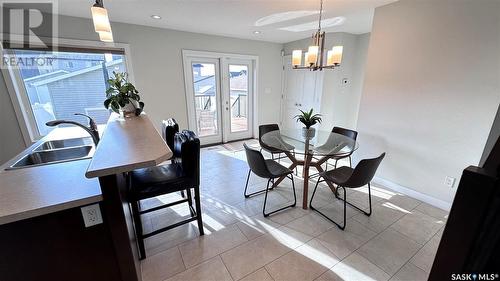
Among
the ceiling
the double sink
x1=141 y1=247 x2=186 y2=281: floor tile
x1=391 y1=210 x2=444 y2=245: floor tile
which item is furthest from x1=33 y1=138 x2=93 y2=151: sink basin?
x1=391 y1=210 x2=444 y2=245: floor tile

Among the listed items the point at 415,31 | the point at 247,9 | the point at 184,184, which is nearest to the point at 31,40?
the point at 247,9

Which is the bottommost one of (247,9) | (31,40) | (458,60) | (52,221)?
(52,221)

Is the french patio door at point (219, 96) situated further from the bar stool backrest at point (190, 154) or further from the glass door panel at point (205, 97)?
the bar stool backrest at point (190, 154)

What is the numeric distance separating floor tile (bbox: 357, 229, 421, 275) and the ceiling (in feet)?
8.44

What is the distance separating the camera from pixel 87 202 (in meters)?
0.95

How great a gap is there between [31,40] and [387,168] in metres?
5.11

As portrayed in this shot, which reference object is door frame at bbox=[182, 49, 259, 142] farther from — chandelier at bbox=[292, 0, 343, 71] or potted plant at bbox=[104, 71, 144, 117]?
chandelier at bbox=[292, 0, 343, 71]

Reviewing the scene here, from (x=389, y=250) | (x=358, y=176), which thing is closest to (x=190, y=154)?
(x=358, y=176)

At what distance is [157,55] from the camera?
3.48 meters

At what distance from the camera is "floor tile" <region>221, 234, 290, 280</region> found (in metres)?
1.54

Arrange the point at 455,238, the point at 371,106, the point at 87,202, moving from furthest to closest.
Answer: the point at 371,106 → the point at 87,202 → the point at 455,238

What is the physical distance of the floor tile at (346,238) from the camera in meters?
1.72

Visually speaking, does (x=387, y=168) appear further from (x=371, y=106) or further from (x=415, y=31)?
(x=415, y=31)

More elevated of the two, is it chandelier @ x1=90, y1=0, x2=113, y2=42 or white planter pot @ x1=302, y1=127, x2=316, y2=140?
chandelier @ x1=90, y1=0, x2=113, y2=42
